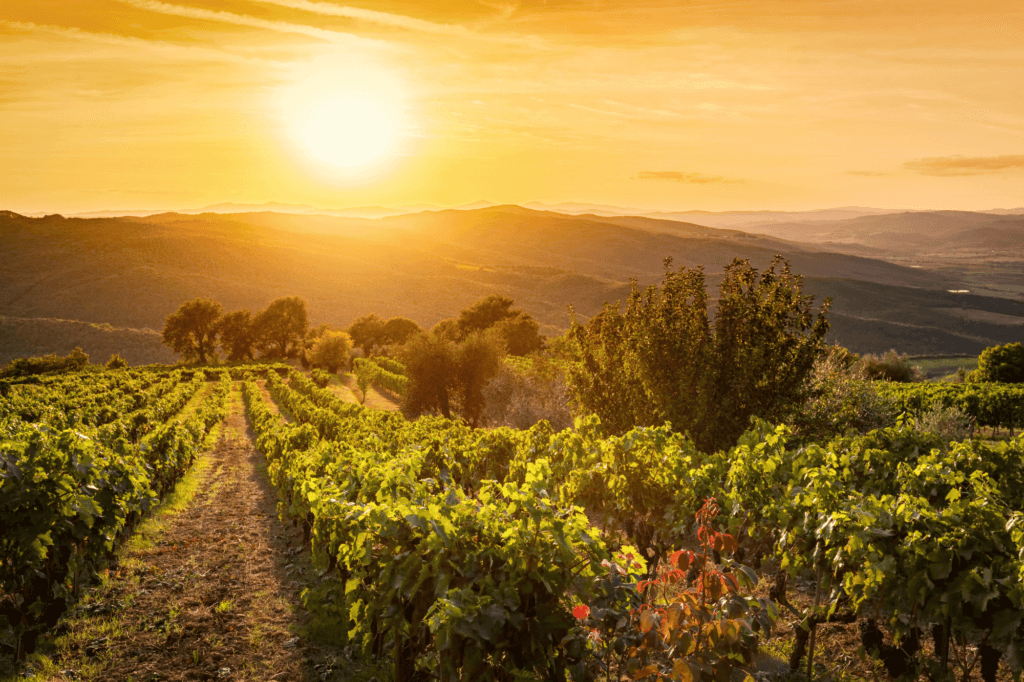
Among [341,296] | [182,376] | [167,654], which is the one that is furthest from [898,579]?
[341,296]

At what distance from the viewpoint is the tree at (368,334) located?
273 feet

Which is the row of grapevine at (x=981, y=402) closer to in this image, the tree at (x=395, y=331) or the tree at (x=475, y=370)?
the tree at (x=475, y=370)

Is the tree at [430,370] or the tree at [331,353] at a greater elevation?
the tree at [430,370]

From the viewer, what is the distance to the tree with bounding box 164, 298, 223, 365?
79125 millimetres

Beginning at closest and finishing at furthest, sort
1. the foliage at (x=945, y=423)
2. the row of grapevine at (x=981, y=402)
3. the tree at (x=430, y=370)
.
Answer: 1. the foliage at (x=945, y=423)
2. the row of grapevine at (x=981, y=402)
3. the tree at (x=430, y=370)

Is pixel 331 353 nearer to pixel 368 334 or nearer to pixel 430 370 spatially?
pixel 368 334

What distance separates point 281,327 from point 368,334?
36.5 feet

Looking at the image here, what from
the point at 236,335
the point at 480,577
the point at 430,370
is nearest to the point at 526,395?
the point at 430,370

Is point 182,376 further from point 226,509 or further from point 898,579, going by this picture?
point 898,579

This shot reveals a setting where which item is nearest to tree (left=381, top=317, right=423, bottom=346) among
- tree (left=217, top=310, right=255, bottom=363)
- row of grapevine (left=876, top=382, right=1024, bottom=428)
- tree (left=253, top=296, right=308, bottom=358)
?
tree (left=253, top=296, right=308, bottom=358)

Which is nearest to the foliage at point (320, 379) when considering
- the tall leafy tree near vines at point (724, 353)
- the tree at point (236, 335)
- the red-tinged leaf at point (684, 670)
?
the tree at point (236, 335)

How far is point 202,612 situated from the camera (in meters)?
8.65

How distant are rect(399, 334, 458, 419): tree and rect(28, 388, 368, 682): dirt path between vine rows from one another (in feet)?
64.5

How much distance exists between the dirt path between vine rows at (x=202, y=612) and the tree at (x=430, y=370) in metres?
19.7
